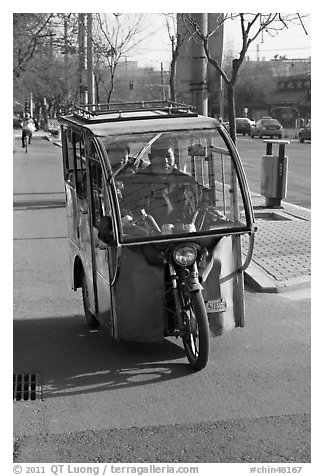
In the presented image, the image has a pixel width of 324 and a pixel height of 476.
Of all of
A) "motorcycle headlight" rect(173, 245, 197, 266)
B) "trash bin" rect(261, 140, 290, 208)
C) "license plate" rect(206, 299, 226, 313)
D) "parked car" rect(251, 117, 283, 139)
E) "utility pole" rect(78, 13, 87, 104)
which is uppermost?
"utility pole" rect(78, 13, 87, 104)

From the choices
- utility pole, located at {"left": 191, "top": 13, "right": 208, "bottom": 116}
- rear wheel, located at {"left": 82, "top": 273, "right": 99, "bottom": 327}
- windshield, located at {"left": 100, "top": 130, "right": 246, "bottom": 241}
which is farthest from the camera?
utility pole, located at {"left": 191, "top": 13, "right": 208, "bottom": 116}

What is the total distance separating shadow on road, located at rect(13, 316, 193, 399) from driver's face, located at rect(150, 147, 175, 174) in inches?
61.1

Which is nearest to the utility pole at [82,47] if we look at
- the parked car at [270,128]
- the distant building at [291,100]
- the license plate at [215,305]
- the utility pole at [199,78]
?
the utility pole at [199,78]

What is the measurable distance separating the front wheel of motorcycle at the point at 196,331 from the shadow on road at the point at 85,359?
0.42ft

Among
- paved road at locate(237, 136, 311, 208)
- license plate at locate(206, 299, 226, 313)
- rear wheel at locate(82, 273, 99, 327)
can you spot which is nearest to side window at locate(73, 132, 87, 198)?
rear wheel at locate(82, 273, 99, 327)

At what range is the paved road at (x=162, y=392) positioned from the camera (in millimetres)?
4996

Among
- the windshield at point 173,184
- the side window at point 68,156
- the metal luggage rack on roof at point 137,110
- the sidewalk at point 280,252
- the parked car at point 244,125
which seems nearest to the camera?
the windshield at point 173,184

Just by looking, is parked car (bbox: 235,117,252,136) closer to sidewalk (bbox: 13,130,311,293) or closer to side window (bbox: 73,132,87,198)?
sidewalk (bbox: 13,130,311,293)

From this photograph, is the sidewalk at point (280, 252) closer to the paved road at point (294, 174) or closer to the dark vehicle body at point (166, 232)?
the dark vehicle body at point (166, 232)

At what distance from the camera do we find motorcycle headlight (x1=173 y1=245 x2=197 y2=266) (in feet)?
21.1

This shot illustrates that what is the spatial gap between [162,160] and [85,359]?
1803 mm

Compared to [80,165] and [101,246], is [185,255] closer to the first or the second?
[101,246]

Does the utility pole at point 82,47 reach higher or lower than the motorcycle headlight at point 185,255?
higher
